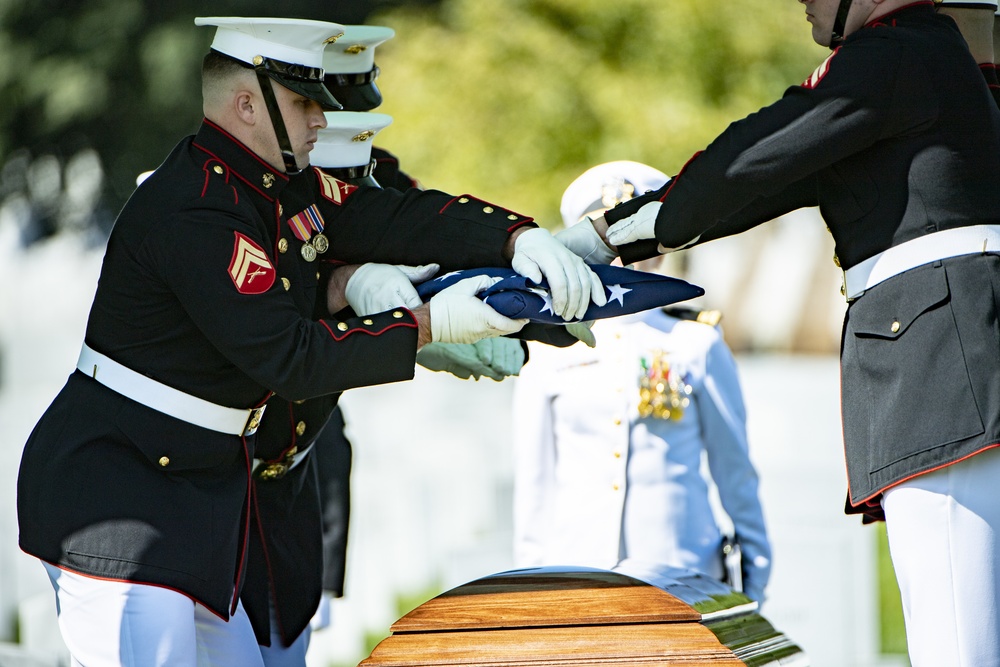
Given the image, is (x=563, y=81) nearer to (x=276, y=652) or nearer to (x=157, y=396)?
(x=276, y=652)

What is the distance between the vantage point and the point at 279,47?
8.36 ft

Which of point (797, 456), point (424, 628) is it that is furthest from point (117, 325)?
point (797, 456)

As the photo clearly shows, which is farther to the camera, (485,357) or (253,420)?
(485,357)

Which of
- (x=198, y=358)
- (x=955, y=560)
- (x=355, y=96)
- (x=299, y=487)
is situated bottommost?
(x=955, y=560)

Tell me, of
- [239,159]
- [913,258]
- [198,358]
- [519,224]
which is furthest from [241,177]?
[913,258]

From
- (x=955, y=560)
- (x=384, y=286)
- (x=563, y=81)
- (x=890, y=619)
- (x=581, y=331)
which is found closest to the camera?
(x=955, y=560)

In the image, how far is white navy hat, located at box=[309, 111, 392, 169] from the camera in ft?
10.4

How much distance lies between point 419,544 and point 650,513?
2.75 meters

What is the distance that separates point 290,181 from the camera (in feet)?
9.07

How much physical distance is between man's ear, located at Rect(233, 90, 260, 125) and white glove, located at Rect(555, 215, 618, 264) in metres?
0.71

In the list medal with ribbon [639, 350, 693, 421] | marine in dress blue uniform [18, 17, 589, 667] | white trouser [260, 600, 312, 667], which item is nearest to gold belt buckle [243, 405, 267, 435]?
marine in dress blue uniform [18, 17, 589, 667]

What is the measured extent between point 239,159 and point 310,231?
0.85ft

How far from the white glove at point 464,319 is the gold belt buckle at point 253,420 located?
384 mm

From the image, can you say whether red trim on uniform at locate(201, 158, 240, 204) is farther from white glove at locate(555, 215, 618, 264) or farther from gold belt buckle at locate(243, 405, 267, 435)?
white glove at locate(555, 215, 618, 264)
